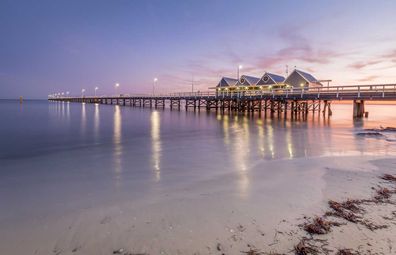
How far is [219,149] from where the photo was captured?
10195 mm

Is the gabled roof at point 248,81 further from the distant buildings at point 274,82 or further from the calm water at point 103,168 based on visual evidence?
the calm water at point 103,168

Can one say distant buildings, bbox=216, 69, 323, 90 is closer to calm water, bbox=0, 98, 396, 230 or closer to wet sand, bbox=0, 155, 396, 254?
calm water, bbox=0, 98, 396, 230

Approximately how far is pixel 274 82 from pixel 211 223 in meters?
39.7

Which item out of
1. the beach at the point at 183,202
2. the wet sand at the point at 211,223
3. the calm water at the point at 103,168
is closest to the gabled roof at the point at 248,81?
the calm water at the point at 103,168

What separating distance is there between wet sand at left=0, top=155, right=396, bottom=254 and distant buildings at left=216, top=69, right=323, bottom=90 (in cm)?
3380

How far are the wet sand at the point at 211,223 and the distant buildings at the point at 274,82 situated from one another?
3380 centimetres

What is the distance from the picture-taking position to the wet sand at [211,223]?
316 cm

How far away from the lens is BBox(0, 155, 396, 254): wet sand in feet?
10.4

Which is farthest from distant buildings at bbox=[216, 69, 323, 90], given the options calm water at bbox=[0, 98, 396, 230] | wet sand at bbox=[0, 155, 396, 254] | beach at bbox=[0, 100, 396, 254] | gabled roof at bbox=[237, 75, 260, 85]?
wet sand at bbox=[0, 155, 396, 254]

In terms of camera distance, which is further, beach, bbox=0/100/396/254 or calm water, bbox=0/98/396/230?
calm water, bbox=0/98/396/230

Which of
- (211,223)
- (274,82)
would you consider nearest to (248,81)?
(274,82)

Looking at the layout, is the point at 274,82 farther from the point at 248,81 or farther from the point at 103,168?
the point at 103,168

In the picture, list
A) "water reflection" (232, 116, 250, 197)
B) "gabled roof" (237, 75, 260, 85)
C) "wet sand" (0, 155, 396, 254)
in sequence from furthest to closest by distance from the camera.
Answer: "gabled roof" (237, 75, 260, 85) < "water reflection" (232, 116, 250, 197) < "wet sand" (0, 155, 396, 254)

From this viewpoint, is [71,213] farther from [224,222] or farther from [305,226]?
[305,226]
